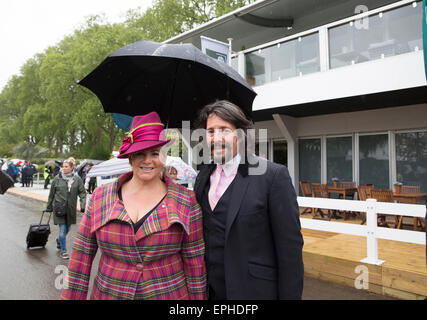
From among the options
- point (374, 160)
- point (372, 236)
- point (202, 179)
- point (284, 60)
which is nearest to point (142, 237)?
point (202, 179)

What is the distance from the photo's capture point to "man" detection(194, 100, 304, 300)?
71.2 inches

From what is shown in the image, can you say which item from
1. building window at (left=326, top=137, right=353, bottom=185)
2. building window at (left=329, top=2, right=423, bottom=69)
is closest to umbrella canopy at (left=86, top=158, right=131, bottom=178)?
building window at (left=329, top=2, right=423, bottom=69)

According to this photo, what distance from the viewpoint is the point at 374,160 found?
10.9m

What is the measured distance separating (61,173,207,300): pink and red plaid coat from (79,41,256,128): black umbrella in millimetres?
944

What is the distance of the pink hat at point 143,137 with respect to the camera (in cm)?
185

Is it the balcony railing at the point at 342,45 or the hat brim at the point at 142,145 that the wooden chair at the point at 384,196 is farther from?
the hat brim at the point at 142,145

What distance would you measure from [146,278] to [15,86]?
180 ft

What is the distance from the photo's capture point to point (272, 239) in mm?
1865

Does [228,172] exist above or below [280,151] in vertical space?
below

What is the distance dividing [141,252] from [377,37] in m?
8.92

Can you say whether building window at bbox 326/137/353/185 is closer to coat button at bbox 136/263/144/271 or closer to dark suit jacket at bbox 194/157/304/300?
dark suit jacket at bbox 194/157/304/300

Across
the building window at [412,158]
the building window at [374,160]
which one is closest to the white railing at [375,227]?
the building window at [412,158]

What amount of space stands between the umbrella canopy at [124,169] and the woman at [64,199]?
2.50m

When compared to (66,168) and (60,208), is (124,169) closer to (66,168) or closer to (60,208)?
(66,168)
